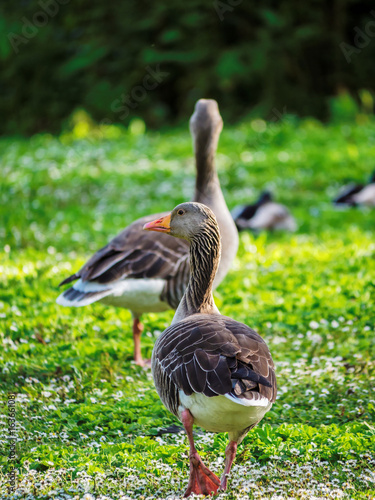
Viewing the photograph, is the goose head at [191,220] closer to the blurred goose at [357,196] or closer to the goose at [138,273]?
the goose at [138,273]

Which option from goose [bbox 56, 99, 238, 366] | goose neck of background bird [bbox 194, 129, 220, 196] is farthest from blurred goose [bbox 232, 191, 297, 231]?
goose [bbox 56, 99, 238, 366]

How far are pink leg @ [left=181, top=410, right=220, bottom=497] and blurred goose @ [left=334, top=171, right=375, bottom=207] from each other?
7.61 meters

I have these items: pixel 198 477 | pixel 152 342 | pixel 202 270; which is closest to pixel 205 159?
pixel 152 342

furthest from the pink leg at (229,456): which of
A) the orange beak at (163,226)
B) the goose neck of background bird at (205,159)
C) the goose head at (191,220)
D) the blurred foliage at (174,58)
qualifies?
the blurred foliage at (174,58)

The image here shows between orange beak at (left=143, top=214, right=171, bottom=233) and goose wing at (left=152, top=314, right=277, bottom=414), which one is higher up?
orange beak at (left=143, top=214, right=171, bottom=233)

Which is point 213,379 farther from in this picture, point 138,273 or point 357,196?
point 357,196

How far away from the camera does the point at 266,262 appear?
809 cm

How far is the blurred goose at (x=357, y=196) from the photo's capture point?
10703mm

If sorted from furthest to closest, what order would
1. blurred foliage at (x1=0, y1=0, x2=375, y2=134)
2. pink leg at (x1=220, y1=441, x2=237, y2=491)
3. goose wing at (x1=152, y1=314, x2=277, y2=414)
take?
blurred foliage at (x1=0, y1=0, x2=375, y2=134), pink leg at (x1=220, y1=441, x2=237, y2=491), goose wing at (x1=152, y1=314, x2=277, y2=414)

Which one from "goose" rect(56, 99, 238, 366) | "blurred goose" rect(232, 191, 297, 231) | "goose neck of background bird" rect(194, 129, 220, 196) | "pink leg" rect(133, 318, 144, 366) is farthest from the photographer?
"blurred goose" rect(232, 191, 297, 231)

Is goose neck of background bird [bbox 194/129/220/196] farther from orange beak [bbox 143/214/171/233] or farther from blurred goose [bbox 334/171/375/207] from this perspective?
blurred goose [bbox 334/171/375/207]

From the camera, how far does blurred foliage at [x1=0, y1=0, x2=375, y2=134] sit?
19484mm

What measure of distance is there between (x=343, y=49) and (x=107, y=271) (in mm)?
16603

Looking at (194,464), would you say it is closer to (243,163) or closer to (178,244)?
(178,244)
